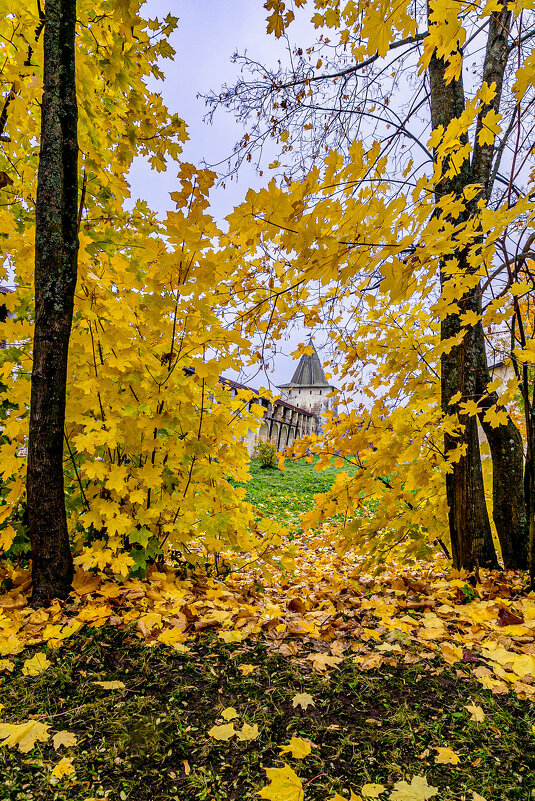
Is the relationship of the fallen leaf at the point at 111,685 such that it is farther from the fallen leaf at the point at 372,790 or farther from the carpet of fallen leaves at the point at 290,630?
the fallen leaf at the point at 372,790

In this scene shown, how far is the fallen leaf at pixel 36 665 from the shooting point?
4.99 ft

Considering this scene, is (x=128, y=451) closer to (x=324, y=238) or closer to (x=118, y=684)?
(x=118, y=684)

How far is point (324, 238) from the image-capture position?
1357mm

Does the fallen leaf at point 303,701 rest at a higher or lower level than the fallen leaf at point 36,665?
lower

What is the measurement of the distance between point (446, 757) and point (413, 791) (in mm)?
189

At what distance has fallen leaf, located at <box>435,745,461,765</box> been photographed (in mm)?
1197

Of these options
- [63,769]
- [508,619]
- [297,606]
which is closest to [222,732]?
[63,769]

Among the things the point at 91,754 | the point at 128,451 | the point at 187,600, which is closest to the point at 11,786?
the point at 91,754

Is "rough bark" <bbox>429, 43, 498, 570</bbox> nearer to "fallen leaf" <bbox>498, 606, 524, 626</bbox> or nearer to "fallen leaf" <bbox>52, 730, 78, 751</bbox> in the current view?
"fallen leaf" <bbox>498, 606, 524, 626</bbox>

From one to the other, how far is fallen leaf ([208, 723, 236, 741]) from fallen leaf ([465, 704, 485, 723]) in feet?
2.74

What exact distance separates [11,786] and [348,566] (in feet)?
14.1

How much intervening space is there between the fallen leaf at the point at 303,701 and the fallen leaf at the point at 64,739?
712 millimetres

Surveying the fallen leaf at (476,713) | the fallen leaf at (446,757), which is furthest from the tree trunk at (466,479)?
the fallen leaf at (446,757)

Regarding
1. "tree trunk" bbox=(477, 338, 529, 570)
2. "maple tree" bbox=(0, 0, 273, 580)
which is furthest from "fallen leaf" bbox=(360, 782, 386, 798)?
"tree trunk" bbox=(477, 338, 529, 570)
